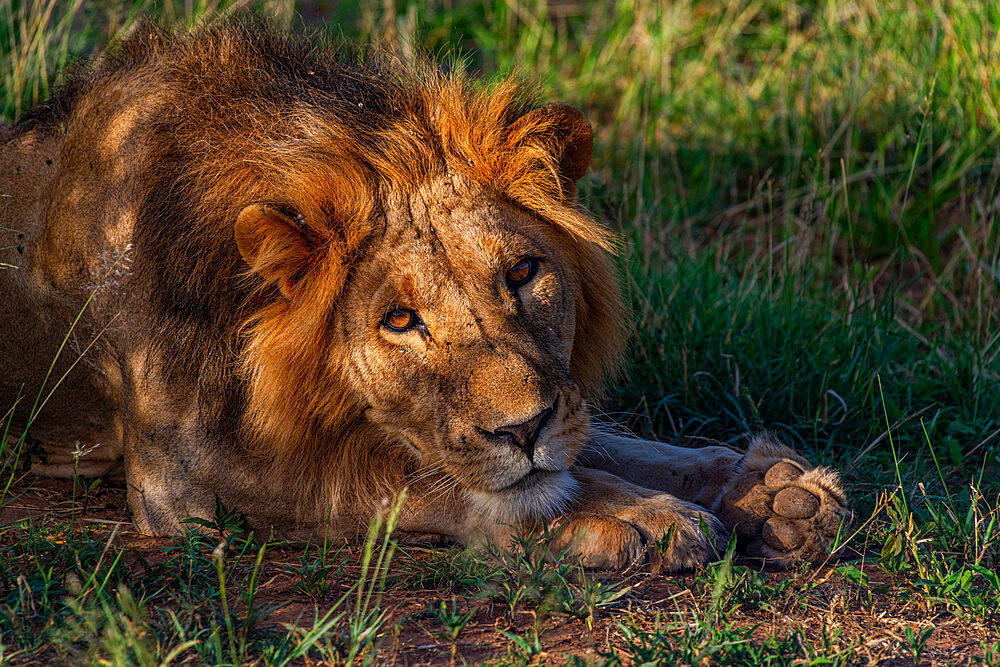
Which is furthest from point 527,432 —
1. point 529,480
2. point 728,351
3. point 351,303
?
point 728,351

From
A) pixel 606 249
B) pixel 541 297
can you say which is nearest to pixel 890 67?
pixel 606 249

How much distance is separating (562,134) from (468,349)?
0.78 metres

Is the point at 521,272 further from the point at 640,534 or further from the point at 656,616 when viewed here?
the point at 656,616

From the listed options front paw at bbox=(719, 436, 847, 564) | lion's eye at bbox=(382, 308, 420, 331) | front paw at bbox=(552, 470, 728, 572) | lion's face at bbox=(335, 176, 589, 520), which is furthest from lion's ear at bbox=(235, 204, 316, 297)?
front paw at bbox=(719, 436, 847, 564)

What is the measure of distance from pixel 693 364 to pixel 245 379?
6.51 ft

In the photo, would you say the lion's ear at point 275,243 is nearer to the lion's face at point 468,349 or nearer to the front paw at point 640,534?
the lion's face at point 468,349

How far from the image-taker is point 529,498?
110 inches

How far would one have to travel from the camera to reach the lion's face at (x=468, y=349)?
265cm

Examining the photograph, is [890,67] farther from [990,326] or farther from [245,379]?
[245,379]

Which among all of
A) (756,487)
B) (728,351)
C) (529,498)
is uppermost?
A: (529,498)

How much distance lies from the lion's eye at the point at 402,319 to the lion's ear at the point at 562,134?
2.06 ft

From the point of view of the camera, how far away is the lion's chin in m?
2.76

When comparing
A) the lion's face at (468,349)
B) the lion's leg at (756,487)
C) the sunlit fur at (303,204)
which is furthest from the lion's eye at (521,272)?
the lion's leg at (756,487)

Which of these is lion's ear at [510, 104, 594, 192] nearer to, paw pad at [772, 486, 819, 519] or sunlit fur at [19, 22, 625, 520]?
sunlit fur at [19, 22, 625, 520]
